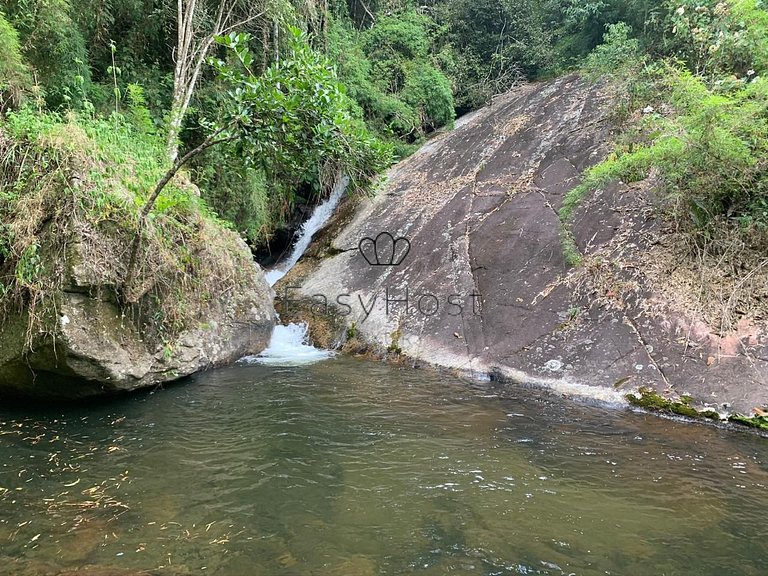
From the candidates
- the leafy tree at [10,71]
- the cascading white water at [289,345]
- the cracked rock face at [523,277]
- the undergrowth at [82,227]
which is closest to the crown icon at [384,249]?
the cracked rock face at [523,277]

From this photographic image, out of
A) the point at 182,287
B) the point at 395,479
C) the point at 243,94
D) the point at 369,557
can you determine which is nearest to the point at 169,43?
the point at 182,287

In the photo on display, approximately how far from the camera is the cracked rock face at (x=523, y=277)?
249 inches

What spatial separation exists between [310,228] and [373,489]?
9715mm

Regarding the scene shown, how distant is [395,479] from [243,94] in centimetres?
368

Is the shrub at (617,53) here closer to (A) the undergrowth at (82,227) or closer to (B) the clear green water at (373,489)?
(B) the clear green water at (373,489)

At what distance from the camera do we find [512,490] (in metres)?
3.98

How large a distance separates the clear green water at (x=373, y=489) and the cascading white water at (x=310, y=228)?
5965mm

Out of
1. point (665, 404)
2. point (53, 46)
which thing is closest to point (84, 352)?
point (53, 46)

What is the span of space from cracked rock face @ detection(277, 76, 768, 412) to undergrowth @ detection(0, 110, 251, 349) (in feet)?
10.2

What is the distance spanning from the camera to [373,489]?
3936mm

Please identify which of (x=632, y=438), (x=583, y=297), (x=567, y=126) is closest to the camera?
(x=632, y=438)

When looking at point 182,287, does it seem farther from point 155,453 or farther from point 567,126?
point 567,126

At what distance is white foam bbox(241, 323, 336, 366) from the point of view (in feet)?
25.7

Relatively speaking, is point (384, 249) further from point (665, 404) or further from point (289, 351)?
point (665, 404)
